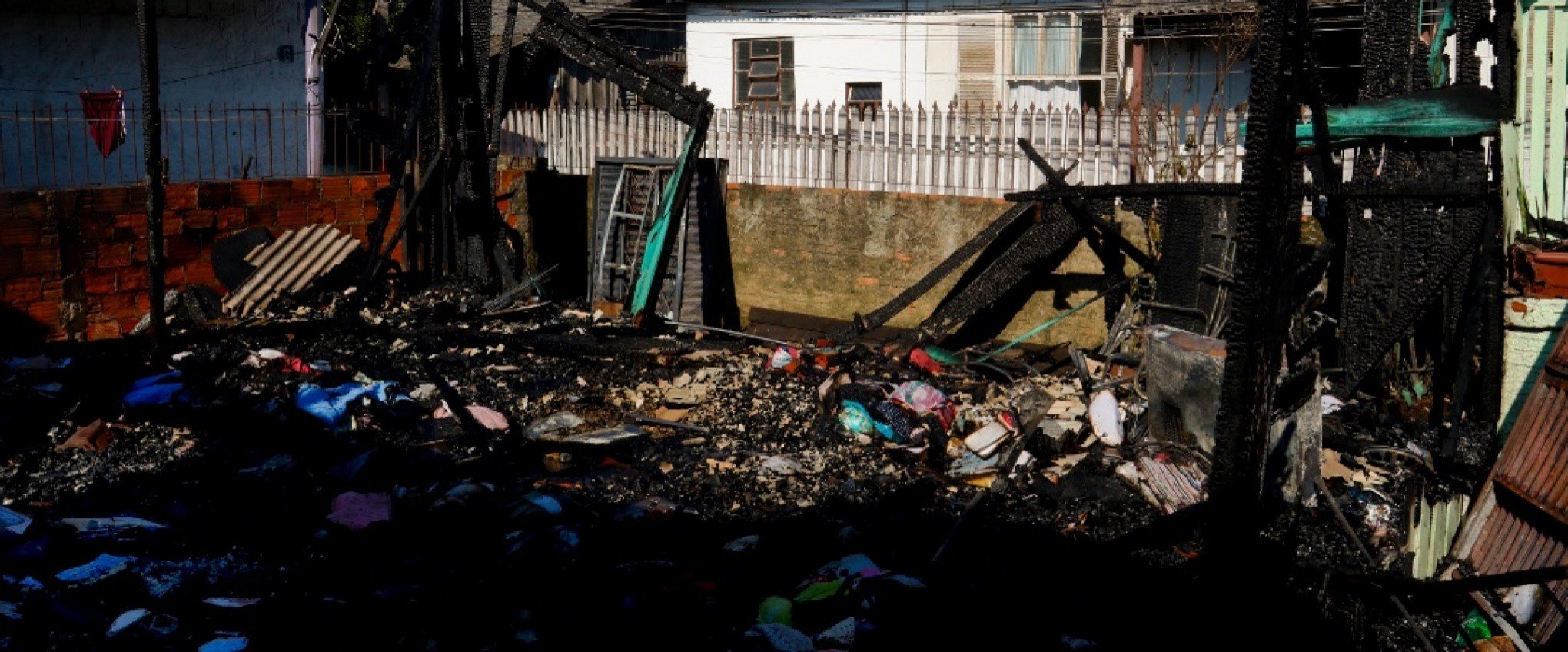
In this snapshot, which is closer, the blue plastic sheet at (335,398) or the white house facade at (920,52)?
the blue plastic sheet at (335,398)

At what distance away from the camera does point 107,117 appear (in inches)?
440

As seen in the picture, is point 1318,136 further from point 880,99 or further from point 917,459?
point 880,99

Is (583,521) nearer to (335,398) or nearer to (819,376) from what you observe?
(335,398)

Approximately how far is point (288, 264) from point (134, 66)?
4727 millimetres

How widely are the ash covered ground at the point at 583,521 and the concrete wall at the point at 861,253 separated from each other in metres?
1.27

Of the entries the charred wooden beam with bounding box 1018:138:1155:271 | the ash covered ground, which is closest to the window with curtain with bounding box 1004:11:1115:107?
the charred wooden beam with bounding box 1018:138:1155:271

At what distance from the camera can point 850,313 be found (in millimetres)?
10531

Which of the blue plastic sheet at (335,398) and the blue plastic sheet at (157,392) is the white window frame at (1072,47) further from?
the blue plastic sheet at (157,392)

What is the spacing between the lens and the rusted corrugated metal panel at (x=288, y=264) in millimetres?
9797

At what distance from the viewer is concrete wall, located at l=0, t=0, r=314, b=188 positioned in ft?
40.4

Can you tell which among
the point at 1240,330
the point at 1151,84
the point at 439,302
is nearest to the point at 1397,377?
the point at 1240,330

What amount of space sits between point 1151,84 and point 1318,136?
957 centimetres

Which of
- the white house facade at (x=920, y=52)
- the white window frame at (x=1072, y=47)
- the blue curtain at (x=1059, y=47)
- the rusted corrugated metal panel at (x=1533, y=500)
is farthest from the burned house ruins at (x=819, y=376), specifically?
the blue curtain at (x=1059, y=47)

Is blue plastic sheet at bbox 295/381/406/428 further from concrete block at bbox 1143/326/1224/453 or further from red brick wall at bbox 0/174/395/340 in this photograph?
concrete block at bbox 1143/326/1224/453
